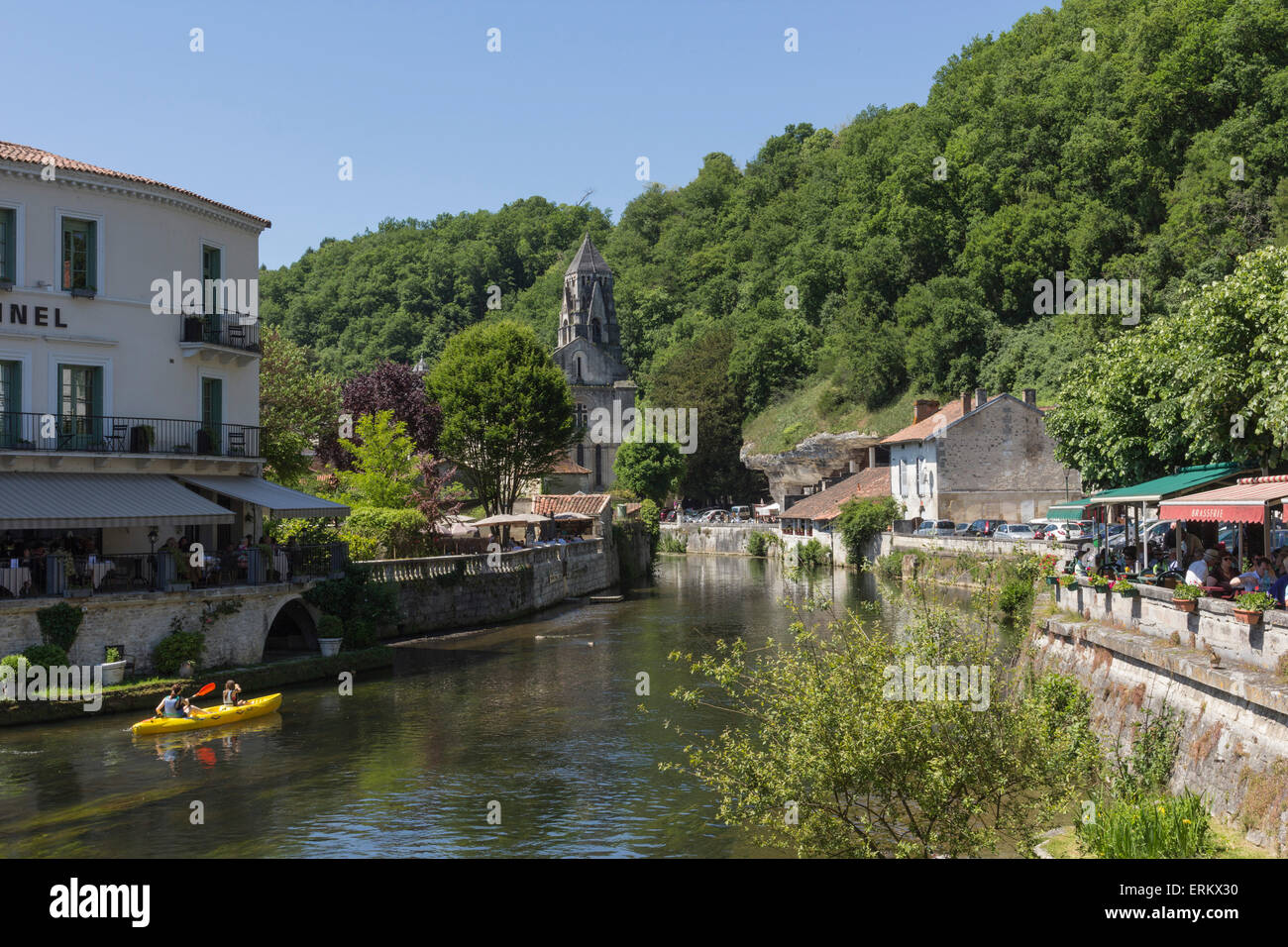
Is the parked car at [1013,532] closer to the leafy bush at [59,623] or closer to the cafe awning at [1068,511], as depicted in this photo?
the cafe awning at [1068,511]

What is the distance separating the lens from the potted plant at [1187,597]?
17797mm

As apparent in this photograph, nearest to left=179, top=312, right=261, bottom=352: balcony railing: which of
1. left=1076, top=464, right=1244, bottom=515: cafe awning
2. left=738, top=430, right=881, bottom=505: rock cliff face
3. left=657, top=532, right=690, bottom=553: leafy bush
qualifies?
left=1076, top=464, right=1244, bottom=515: cafe awning

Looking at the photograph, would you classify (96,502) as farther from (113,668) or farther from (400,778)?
(400,778)

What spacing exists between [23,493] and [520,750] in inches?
571

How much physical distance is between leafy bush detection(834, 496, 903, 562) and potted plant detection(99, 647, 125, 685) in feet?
163

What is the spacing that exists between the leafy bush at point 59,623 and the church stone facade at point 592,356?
92.6m

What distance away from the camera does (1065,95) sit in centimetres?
8588

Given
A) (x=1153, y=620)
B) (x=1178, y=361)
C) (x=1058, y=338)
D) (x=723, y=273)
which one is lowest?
(x=1153, y=620)

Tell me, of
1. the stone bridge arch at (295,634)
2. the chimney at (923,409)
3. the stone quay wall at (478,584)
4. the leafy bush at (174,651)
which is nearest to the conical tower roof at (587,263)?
the chimney at (923,409)

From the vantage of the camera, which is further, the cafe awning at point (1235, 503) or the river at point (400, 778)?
the cafe awning at point (1235, 503)

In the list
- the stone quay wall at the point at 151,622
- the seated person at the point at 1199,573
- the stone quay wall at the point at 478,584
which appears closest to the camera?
the seated person at the point at 1199,573
